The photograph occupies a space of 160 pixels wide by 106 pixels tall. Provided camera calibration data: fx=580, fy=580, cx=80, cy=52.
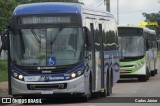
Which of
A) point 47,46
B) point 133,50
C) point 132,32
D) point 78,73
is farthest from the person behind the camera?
point 133,50

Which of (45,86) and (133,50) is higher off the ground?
(45,86)

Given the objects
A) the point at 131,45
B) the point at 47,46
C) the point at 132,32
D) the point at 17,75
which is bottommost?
the point at 131,45

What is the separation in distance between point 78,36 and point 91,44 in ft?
3.10

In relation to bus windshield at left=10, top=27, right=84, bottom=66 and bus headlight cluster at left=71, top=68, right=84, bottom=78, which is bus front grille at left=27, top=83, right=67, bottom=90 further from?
bus windshield at left=10, top=27, right=84, bottom=66

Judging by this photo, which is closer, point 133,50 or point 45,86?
point 45,86

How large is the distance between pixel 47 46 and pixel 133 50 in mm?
16528

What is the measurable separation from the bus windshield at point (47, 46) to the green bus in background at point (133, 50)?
1569 centimetres

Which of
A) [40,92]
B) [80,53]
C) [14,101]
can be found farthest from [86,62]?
[14,101]

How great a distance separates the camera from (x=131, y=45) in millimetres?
34719

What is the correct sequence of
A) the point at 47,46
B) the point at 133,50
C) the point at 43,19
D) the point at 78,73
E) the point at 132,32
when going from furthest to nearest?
the point at 133,50 → the point at 132,32 → the point at 43,19 → the point at 47,46 → the point at 78,73

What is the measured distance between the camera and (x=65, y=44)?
61.6 ft

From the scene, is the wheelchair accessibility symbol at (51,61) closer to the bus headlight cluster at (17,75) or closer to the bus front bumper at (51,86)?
the bus front bumper at (51,86)

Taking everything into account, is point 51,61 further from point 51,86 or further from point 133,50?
point 133,50

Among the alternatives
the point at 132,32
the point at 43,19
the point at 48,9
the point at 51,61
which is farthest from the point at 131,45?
the point at 51,61
